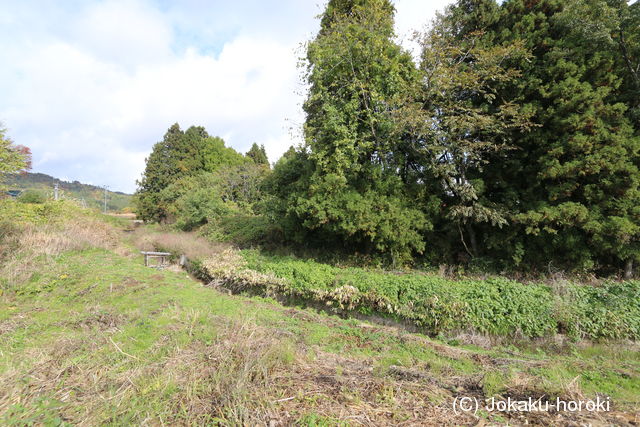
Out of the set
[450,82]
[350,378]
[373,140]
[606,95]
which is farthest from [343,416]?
[606,95]

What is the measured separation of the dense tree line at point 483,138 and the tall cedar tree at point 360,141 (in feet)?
0.16

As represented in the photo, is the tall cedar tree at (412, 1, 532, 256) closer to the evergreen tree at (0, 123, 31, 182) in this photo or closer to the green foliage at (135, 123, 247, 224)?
the evergreen tree at (0, 123, 31, 182)

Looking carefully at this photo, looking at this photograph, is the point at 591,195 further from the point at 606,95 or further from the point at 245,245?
the point at 245,245

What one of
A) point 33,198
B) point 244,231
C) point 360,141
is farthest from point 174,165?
point 360,141

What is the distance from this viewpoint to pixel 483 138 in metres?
8.91

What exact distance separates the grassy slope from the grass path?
13mm

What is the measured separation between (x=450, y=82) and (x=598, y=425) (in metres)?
8.72

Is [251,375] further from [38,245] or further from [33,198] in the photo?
[33,198]

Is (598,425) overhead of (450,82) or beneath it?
beneath

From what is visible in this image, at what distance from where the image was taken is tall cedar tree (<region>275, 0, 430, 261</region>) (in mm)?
8602

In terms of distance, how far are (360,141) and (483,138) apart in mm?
4070

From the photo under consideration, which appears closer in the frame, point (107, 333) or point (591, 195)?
point (107, 333)

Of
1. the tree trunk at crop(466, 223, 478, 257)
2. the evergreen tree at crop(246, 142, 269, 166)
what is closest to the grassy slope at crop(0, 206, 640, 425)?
the tree trunk at crop(466, 223, 478, 257)

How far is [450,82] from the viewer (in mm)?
8375
